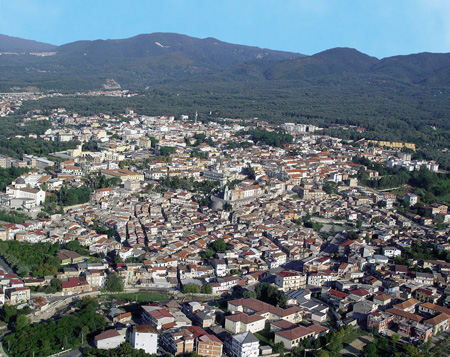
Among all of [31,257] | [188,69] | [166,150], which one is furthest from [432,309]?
[188,69]

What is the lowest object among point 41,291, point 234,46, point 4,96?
point 41,291

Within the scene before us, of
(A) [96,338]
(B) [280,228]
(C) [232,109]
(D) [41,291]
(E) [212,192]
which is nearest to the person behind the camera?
(A) [96,338]

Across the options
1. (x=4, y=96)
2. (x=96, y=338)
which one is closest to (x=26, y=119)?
(x=4, y=96)

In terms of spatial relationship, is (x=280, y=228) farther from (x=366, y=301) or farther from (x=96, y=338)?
(x=96, y=338)

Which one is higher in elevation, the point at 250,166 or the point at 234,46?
the point at 234,46

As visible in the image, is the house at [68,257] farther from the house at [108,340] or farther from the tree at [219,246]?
the house at [108,340]

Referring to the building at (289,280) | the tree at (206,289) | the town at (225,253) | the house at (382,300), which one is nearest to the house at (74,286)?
the town at (225,253)
